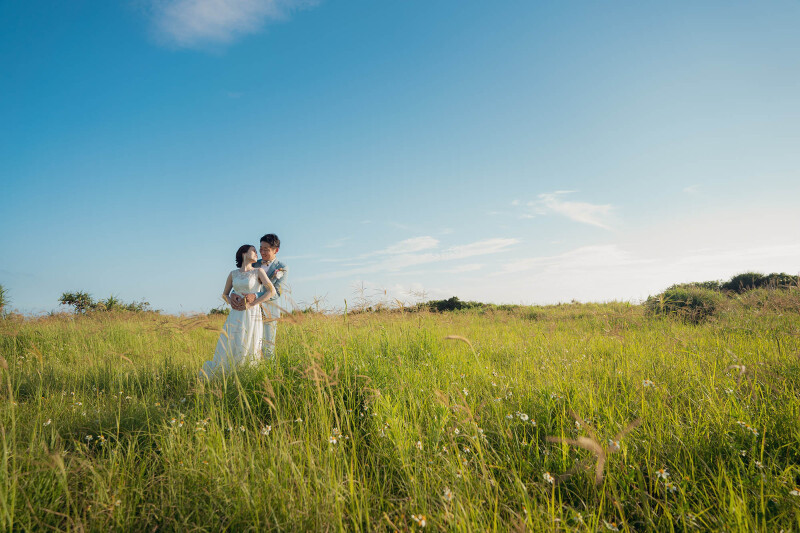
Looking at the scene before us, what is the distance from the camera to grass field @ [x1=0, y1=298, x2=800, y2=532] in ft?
7.49

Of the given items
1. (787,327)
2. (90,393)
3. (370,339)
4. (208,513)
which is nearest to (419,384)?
(370,339)

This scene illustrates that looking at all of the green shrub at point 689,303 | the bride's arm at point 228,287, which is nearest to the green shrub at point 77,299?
the bride's arm at point 228,287

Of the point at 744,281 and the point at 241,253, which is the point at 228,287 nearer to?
the point at 241,253

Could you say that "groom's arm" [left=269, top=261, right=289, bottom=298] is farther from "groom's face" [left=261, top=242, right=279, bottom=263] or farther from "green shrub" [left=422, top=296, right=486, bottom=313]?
"green shrub" [left=422, top=296, right=486, bottom=313]

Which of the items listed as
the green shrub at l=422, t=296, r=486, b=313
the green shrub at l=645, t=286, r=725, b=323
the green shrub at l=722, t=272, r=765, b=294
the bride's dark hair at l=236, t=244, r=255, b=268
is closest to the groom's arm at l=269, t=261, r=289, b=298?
the bride's dark hair at l=236, t=244, r=255, b=268

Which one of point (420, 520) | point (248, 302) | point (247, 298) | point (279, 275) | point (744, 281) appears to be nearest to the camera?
point (420, 520)

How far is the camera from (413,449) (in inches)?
118

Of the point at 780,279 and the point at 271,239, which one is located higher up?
the point at 271,239

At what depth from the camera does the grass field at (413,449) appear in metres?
2.28

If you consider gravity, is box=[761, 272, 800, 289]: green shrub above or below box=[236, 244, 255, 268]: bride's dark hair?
below

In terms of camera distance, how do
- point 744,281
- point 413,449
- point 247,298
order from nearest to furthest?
point 413,449, point 247,298, point 744,281

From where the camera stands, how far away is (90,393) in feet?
17.4

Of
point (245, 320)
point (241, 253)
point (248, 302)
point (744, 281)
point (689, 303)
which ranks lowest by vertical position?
point (689, 303)

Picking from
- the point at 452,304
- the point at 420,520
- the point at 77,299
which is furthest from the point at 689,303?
the point at 77,299
